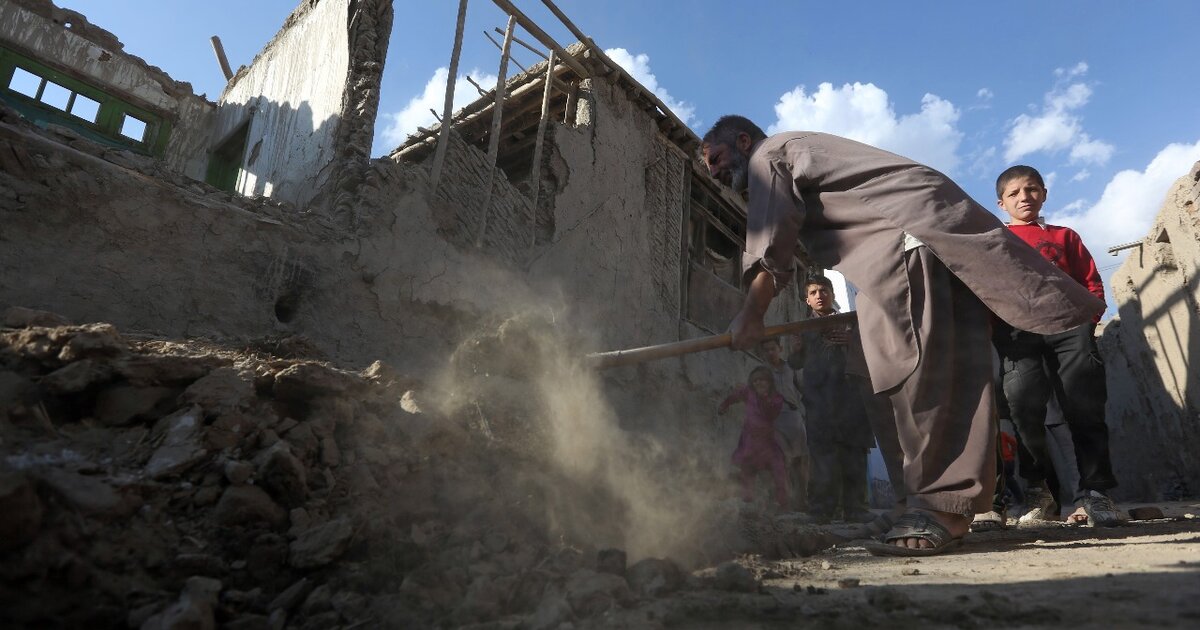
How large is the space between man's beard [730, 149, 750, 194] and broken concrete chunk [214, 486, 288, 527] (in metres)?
2.09

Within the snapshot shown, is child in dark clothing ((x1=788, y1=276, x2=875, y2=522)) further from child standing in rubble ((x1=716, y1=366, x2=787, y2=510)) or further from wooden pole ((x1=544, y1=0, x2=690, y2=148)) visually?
wooden pole ((x1=544, y1=0, x2=690, y2=148))

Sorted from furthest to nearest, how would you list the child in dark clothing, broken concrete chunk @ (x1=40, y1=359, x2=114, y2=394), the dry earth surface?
1. the child in dark clothing
2. broken concrete chunk @ (x1=40, y1=359, x2=114, y2=394)
3. the dry earth surface

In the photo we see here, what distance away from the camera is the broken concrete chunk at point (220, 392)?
1825mm

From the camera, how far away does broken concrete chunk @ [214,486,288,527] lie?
1509 millimetres

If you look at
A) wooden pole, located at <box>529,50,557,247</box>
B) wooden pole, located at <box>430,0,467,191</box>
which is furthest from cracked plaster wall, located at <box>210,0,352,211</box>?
wooden pole, located at <box>529,50,557,247</box>

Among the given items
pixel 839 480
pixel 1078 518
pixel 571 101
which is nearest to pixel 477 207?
pixel 571 101

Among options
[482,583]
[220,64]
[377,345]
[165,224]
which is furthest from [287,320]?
[220,64]

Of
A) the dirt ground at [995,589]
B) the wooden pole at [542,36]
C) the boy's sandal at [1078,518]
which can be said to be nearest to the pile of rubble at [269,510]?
the dirt ground at [995,589]

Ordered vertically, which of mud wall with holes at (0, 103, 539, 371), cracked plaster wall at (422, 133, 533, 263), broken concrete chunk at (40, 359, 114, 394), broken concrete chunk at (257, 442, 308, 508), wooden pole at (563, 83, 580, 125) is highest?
wooden pole at (563, 83, 580, 125)

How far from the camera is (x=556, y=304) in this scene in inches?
219

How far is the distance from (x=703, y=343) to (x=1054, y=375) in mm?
1887

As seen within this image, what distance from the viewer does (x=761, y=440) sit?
4.65 meters

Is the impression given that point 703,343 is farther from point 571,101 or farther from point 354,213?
point 571,101

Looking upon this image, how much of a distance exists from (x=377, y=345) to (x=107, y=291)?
142 cm
